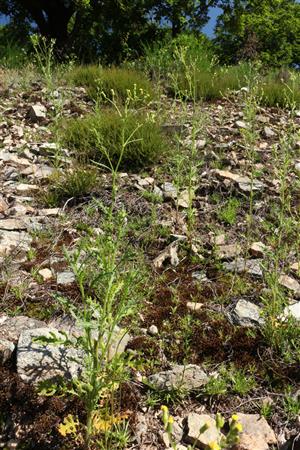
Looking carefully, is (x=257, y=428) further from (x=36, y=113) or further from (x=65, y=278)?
(x=36, y=113)

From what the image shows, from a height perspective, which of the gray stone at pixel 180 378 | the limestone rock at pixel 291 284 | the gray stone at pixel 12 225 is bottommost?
the gray stone at pixel 180 378

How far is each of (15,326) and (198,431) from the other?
45.2 inches

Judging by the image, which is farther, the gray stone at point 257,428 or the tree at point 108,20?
the tree at point 108,20

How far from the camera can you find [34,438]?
2189 mm

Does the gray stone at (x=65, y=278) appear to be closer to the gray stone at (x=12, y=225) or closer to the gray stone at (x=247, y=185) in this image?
the gray stone at (x=12, y=225)

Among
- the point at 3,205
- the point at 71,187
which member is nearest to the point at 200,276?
the point at 71,187

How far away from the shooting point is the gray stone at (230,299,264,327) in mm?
2941

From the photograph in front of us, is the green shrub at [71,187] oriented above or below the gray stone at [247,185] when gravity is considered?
below

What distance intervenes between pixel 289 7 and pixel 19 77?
33.2 metres

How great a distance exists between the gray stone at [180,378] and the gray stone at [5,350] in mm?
735

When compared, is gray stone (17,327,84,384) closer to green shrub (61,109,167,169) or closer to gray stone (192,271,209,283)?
gray stone (192,271,209,283)

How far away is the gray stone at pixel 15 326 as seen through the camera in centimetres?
264

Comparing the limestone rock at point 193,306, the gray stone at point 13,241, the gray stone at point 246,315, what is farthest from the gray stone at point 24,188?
the gray stone at point 246,315

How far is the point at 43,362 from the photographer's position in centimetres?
243
